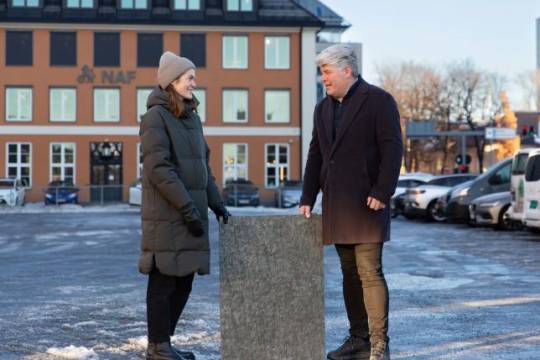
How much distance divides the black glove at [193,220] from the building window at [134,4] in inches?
1895

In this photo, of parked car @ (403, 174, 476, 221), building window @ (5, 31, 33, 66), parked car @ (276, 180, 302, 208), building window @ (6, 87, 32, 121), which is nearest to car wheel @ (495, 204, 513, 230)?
parked car @ (403, 174, 476, 221)

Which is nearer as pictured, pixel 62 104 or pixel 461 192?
pixel 461 192

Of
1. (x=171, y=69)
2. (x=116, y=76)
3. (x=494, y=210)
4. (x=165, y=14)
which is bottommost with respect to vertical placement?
(x=494, y=210)

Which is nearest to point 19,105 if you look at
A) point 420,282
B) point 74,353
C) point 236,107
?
point 236,107

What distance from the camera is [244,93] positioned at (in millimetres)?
53375

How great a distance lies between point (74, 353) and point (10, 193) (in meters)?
38.2

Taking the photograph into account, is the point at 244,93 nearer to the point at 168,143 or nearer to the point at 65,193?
the point at 65,193

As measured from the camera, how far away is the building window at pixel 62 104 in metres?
52.0

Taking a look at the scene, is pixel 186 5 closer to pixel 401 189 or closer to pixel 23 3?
→ pixel 23 3

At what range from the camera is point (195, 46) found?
52531 mm

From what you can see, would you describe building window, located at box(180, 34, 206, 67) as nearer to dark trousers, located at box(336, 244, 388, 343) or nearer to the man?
the man

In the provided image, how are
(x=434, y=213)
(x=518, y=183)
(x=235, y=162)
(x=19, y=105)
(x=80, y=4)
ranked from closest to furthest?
1. (x=518, y=183)
2. (x=434, y=213)
3. (x=19, y=105)
4. (x=80, y=4)
5. (x=235, y=162)

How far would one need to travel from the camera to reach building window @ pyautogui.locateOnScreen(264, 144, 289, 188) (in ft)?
176

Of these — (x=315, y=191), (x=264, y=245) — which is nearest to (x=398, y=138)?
(x=315, y=191)
